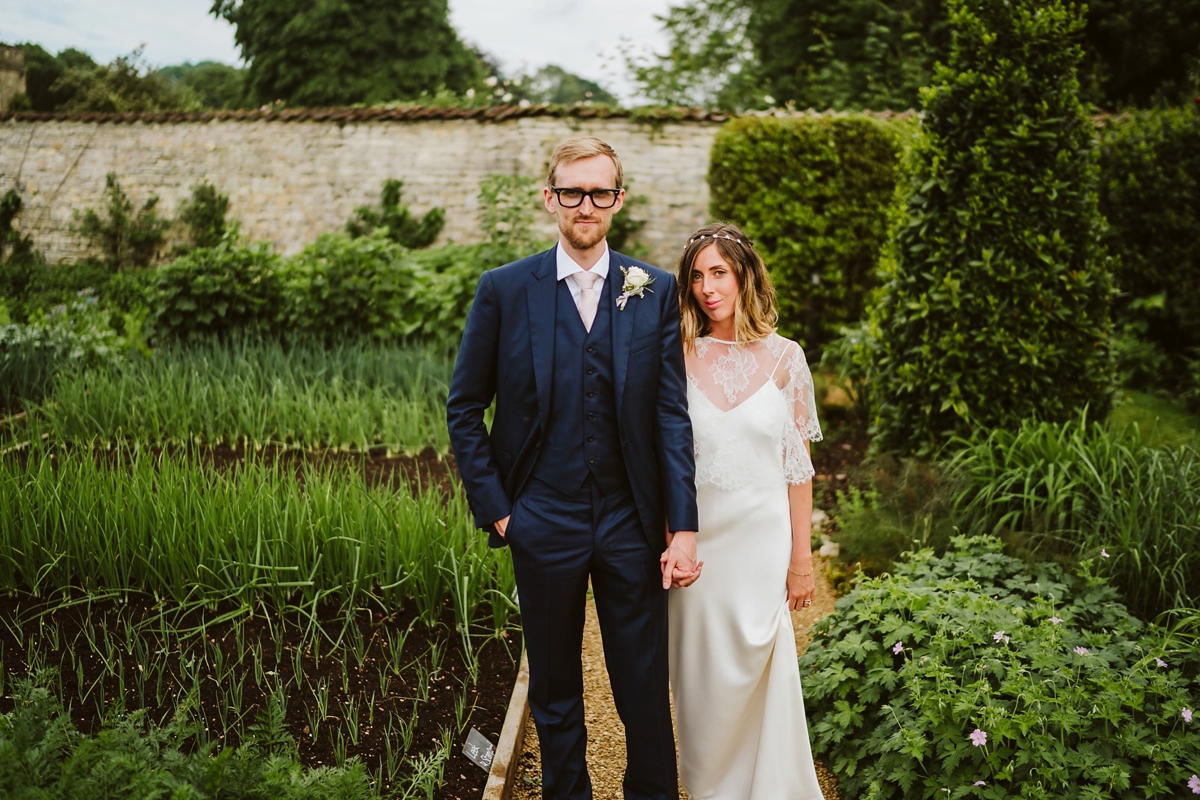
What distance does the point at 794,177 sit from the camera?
8.44 meters

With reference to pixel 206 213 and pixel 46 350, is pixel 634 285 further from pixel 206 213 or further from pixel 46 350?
pixel 206 213

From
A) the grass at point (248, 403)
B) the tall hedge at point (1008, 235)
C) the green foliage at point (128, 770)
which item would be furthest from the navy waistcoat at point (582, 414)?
the grass at point (248, 403)

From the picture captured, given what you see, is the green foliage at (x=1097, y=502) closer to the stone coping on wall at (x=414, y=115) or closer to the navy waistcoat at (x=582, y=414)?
the navy waistcoat at (x=582, y=414)

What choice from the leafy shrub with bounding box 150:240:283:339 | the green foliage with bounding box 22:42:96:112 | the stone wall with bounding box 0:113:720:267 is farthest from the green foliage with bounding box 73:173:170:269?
the leafy shrub with bounding box 150:240:283:339

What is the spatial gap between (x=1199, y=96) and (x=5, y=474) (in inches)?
396

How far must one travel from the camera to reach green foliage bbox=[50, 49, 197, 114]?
51.6 ft

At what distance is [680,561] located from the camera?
2.12 m

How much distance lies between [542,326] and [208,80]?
36.9 m

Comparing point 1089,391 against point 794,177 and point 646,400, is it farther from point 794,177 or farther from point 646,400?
point 794,177

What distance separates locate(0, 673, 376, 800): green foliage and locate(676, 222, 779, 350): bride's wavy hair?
1568 mm

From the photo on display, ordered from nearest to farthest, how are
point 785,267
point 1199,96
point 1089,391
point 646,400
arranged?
point 646,400 → point 1089,391 → point 1199,96 → point 785,267

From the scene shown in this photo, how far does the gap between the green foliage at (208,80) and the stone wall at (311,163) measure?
11.4 meters

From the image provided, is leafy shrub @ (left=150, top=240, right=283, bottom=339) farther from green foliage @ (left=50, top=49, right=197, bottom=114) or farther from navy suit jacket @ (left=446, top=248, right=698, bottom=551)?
green foliage @ (left=50, top=49, right=197, bottom=114)

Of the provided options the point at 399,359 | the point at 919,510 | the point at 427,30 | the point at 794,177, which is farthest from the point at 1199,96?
the point at 427,30
